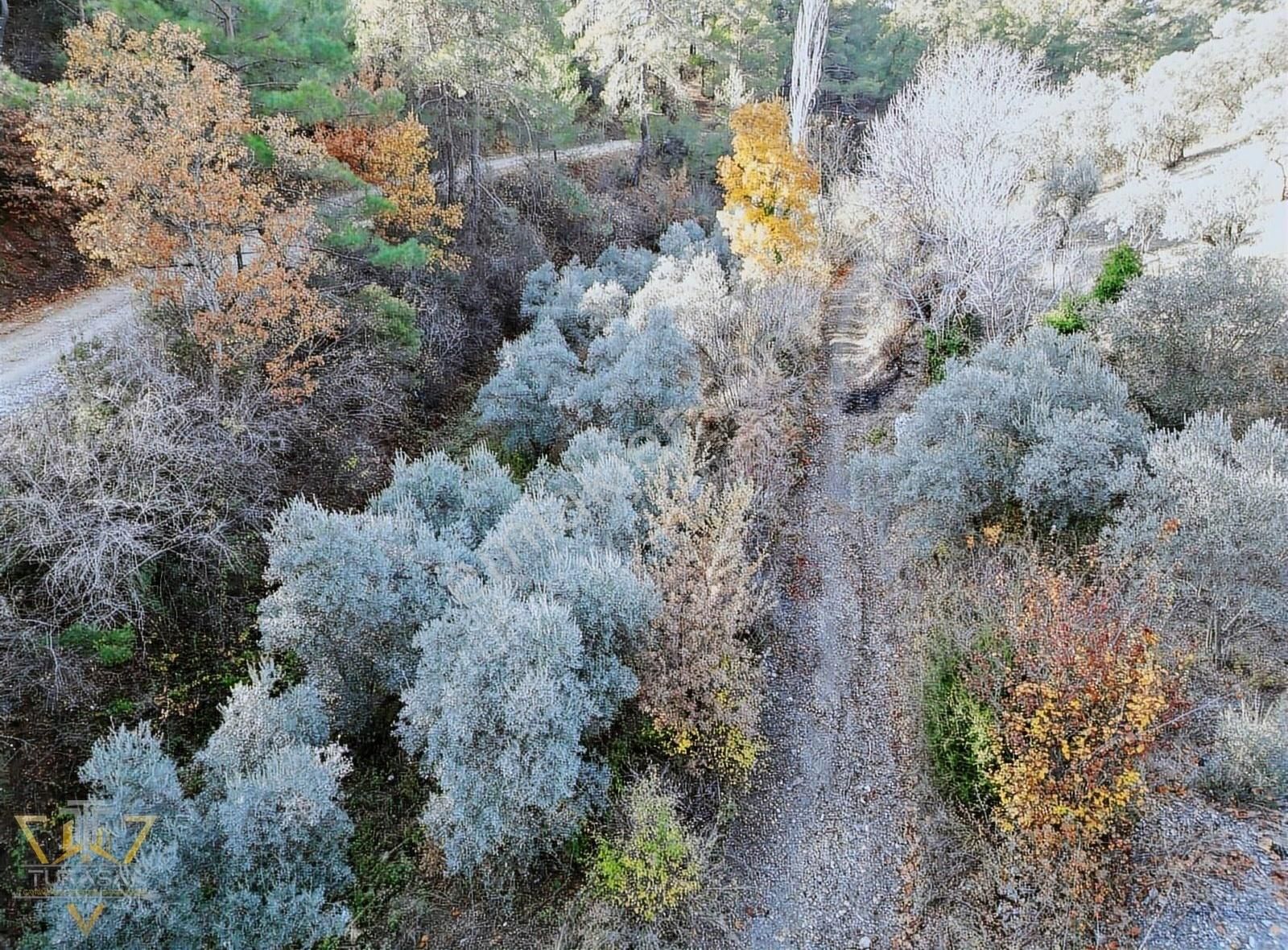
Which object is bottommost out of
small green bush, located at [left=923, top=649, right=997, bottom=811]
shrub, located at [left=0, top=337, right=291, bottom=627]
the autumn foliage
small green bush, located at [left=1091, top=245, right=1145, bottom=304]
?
small green bush, located at [left=923, top=649, right=997, bottom=811]

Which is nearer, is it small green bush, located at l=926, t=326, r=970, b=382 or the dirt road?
the dirt road

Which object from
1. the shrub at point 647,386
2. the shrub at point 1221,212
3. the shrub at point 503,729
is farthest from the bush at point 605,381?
the shrub at point 1221,212

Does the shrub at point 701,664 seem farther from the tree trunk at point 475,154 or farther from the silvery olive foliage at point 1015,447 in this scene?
the tree trunk at point 475,154

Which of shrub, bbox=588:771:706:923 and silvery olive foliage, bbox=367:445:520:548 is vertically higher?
silvery olive foliage, bbox=367:445:520:548

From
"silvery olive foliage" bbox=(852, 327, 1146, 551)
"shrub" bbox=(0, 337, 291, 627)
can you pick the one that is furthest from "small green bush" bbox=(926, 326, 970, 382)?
"shrub" bbox=(0, 337, 291, 627)

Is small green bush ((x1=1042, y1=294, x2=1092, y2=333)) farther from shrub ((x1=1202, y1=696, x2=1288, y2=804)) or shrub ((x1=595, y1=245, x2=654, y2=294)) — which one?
shrub ((x1=595, y1=245, x2=654, y2=294))

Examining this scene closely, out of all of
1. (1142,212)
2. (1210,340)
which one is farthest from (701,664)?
(1142,212)
